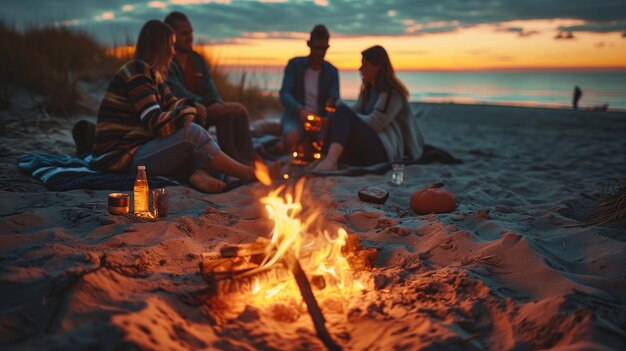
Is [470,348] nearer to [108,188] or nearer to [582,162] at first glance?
[108,188]

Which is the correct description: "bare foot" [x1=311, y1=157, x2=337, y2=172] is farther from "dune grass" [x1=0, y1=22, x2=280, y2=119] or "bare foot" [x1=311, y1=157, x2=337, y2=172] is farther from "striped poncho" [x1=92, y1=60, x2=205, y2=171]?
"dune grass" [x1=0, y1=22, x2=280, y2=119]

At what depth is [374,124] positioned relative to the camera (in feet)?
19.0

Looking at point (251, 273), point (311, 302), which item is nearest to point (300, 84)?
point (251, 273)

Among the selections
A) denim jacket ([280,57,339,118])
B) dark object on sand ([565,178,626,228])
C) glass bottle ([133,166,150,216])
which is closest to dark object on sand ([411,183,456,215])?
dark object on sand ([565,178,626,228])

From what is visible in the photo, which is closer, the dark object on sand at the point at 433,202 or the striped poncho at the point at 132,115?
the dark object on sand at the point at 433,202

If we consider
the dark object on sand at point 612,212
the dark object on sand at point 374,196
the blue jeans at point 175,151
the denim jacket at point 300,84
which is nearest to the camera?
the dark object on sand at point 612,212

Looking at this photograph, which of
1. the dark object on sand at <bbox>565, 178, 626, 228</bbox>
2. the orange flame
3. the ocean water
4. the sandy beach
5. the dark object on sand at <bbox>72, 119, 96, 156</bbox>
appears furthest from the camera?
the ocean water

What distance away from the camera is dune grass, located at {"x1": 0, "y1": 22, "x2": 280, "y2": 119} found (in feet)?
22.7

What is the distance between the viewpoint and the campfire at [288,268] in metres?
2.23

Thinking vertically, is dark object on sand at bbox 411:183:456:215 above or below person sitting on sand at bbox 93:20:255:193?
below

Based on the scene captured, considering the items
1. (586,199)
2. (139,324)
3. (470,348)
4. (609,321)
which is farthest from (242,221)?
(586,199)

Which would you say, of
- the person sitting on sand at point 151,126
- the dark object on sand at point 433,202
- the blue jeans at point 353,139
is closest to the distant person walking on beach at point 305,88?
the blue jeans at point 353,139

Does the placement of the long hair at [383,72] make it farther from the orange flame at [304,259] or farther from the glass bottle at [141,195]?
the orange flame at [304,259]

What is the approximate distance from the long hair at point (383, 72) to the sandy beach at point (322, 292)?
6.16ft
